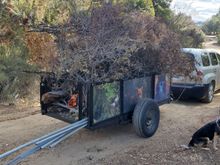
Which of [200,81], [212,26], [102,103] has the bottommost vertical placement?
[102,103]

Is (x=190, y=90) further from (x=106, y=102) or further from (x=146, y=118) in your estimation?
(x=106, y=102)

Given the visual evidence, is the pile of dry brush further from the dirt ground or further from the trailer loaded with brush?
the dirt ground

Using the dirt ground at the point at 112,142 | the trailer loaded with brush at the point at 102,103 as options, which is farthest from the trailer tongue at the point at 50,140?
the dirt ground at the point at 112,142

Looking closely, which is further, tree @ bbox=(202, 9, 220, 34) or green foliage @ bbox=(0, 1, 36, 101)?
tree @ bbox=(202, 9, 220, 34)

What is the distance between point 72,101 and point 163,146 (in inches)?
72.0

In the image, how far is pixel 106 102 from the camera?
6.38m

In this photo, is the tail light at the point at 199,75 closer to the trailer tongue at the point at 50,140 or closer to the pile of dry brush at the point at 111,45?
the pile of dry brush at the point at 111,45

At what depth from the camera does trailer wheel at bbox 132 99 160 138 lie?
689 cm

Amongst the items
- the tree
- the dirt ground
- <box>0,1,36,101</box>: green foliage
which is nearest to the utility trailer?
the dirt ground

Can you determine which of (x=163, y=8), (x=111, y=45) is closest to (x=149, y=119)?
(x=111, y=45)

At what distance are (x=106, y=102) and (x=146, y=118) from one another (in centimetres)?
106

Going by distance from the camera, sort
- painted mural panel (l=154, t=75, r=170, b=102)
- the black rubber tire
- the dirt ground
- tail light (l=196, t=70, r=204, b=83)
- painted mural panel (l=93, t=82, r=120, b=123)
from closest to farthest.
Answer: the dirt ground < painted mural panel (l=93, t=82, r=120, b=123) < painted mural panel (l=154, t=75, r=170, b=102) < tail light (l=196, t=70, r=204, b=83) < the black rubber tire

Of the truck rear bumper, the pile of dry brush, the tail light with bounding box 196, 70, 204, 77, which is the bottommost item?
the truck rear bumper

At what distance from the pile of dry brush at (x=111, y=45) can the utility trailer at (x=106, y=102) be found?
200mm
